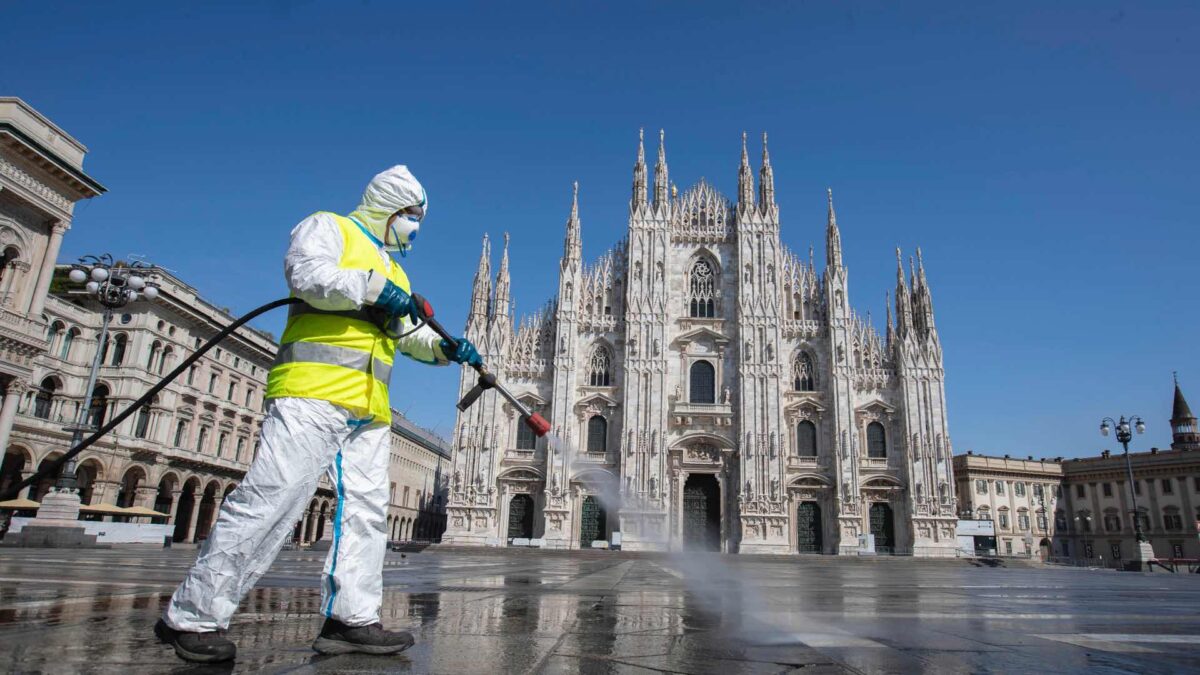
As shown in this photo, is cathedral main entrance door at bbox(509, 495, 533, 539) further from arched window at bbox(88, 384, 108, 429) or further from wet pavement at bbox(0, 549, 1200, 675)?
wet pavement at bbox(0, 549, 1200, 675)

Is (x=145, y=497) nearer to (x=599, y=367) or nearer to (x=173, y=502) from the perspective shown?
(x=173, y=502)

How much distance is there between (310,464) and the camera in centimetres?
296

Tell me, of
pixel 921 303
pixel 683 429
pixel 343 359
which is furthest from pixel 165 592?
pixel 921 303

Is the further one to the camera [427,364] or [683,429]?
[683,429]

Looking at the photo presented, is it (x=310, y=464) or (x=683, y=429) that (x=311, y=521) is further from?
(x=310, y=464)

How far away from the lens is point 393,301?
3.17 metres

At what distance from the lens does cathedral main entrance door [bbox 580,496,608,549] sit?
98.9 ft

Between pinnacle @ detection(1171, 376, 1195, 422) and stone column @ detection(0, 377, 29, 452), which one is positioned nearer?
stone column @ detection(0, 377, 29, 452)

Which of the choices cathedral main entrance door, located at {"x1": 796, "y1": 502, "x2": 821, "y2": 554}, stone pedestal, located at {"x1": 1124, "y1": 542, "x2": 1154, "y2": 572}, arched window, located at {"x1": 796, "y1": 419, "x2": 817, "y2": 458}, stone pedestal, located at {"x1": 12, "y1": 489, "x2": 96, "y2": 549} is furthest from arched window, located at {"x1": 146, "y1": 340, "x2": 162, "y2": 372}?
stone pedestal, located at {"x1": 1124, "y1": 542, "x2": 1154, "y2": 572}

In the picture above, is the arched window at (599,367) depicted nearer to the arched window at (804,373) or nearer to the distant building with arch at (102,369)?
the arched window at (804,373)

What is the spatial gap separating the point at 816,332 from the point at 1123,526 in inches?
1597

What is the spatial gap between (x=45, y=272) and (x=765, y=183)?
28.2m

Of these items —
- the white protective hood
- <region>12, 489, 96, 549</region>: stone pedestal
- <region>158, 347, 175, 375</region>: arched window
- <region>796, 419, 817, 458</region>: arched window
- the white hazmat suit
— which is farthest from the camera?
<region>158, 347, 175, 375</region>: arched window

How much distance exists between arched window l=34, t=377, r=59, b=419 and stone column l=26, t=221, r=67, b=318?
301 inches
